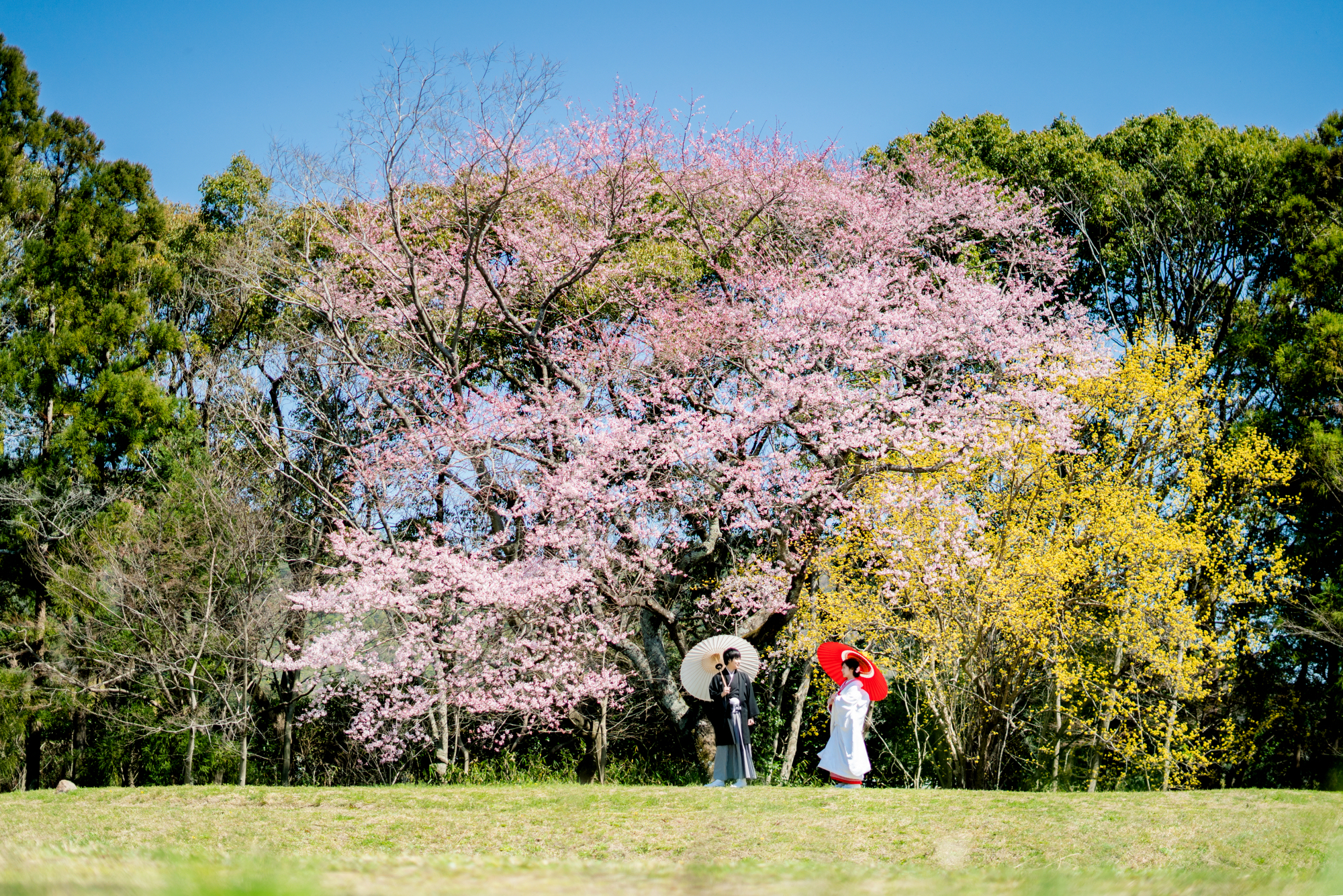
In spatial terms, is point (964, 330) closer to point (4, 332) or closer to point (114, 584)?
point (114, 584)

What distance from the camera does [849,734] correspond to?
898 centimetres

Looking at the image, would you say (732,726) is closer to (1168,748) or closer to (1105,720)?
(1105,720)

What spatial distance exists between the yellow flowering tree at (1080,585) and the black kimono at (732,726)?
12.1 feet

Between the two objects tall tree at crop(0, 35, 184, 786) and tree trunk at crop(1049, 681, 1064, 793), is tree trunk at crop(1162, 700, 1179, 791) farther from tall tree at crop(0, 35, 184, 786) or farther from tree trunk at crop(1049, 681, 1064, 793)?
tall tree at crop(0, 35, 184, 786)

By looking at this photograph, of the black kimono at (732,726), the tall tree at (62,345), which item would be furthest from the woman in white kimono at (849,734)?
the tall tree at (62,345)

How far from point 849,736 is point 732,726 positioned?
114 centimetres

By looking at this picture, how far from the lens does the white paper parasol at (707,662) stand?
389 inches

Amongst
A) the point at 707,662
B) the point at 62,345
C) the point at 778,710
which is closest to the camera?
the point at 707,662

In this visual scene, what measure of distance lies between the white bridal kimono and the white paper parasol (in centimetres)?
115

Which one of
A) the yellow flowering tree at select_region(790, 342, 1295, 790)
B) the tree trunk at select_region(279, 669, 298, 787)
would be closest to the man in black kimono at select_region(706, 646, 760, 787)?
the yellow flowering tree at select_region(790, 342, 1295, 790)

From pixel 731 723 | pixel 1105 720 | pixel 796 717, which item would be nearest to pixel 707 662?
pixel 731 723

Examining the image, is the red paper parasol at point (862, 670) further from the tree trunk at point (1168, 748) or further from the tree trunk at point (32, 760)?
the tree trunk at point (32, 760)

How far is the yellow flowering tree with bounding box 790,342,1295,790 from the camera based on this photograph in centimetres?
1214

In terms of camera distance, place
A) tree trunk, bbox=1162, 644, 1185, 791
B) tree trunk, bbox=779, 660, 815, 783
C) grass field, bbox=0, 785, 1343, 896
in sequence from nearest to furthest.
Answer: grass field, bbox=0, 785, 1343, 896 → tree trunk, bbox=1162, 644, 1185, 791 → tree trunk, bbox=779, 660, 815, 783
